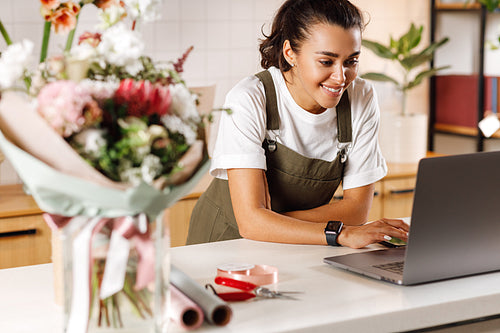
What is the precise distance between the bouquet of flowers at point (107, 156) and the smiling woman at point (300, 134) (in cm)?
74

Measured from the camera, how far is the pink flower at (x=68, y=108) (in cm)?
105

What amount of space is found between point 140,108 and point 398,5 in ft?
10.7

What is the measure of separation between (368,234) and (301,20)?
2.29 feet

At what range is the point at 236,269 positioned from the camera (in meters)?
1.48

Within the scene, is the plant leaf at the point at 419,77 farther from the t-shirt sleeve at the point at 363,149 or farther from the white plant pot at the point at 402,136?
the t-shirt sleeve at the point at 363,149

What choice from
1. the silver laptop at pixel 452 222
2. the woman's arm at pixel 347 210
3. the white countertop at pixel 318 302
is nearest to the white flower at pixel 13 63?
the white countertop at pixel 318 302

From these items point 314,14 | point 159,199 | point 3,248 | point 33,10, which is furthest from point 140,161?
point 33,10

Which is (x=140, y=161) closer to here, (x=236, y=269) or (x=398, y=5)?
(x=236, y=269)

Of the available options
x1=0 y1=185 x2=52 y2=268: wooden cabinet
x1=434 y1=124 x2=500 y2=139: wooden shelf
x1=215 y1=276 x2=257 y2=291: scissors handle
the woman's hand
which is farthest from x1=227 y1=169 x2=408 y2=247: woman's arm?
x1=434 y1=124 x2=500 y2=139: wooden shelf

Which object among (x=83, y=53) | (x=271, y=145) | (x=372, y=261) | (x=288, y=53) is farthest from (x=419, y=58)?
(x=83, y=53)

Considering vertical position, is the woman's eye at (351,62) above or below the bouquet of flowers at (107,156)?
above

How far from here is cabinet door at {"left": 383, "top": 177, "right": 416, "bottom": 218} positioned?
3.53m

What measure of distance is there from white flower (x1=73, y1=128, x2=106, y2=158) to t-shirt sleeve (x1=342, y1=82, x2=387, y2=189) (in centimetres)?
122

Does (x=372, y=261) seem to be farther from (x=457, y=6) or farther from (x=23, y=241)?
(x=457, y=6)
